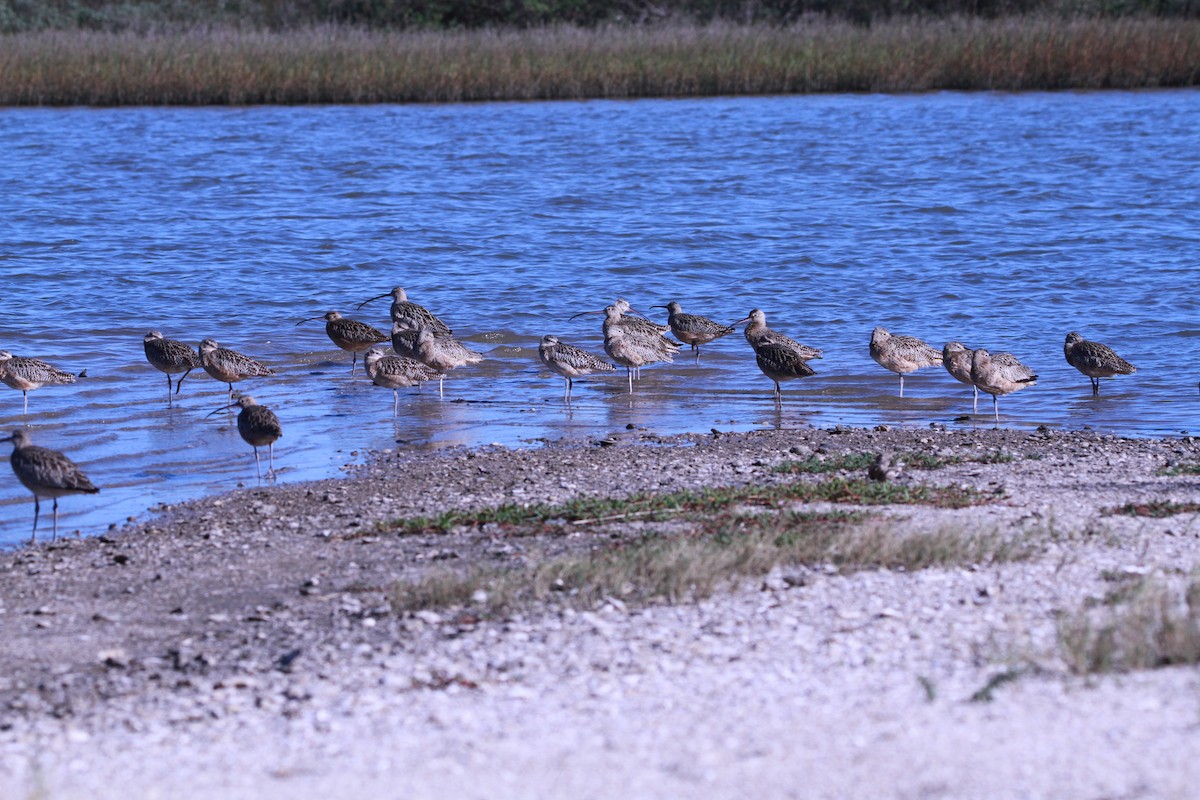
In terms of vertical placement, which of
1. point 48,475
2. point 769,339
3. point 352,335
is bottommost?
point 352,335

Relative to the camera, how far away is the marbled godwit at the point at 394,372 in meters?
13.8

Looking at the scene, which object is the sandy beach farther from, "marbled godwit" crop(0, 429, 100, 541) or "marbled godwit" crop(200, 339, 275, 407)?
"marbled godwit" crop(200, 339, 275, 407)

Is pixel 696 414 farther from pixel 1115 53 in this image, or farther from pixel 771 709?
pixel 1115 53

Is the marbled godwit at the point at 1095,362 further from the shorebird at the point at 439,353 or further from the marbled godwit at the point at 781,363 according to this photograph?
the shorebird at the point at 439,353

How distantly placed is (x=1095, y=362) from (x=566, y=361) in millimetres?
4707

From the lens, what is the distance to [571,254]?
74.9 ft

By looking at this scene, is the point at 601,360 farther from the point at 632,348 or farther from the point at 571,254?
the point at 571,254

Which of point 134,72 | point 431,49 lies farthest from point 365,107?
point 134,72

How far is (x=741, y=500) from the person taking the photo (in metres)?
9.58

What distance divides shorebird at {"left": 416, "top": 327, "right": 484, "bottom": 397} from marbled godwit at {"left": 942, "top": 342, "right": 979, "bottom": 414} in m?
4.45

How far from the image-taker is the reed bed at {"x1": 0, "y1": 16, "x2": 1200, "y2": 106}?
37.9 meters

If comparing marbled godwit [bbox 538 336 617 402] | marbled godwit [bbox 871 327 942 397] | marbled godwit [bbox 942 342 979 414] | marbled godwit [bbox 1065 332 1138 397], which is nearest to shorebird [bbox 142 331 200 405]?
marbled godwit [bbox 538 336 617 402]

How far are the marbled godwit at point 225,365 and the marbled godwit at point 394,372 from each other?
108 centimetres

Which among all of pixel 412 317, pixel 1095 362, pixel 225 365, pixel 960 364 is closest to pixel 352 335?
pixel 412 317
